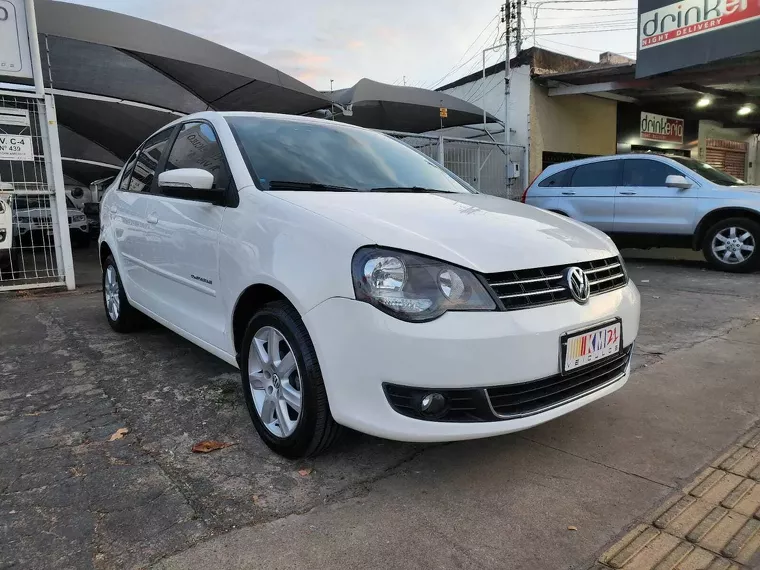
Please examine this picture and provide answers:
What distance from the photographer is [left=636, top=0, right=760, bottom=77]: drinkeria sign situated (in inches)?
367

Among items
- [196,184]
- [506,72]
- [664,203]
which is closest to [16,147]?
[196,184]

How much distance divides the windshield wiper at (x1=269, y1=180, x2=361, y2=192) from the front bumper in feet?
2.68

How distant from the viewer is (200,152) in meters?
3.34

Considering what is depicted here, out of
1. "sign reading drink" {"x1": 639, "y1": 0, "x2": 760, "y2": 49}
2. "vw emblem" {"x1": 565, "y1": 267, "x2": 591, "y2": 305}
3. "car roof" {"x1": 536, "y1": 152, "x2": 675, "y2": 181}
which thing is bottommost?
"vw emblem" {"x1": 565, "y1": 267, "x2": 591, "y2": 305}

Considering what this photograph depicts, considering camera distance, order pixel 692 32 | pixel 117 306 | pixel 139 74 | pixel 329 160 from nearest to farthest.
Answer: pixel 329 160
pixel 117 306
pixel 692 32
pixel 139 74

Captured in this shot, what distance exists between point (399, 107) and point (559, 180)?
5.67m

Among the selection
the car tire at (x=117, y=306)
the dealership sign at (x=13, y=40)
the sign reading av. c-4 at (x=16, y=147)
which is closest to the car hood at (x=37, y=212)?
the sign reading av. c-4 at (x=16, y=147)

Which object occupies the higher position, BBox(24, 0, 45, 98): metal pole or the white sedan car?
BBox(24, 0, 45, 98): metal pole

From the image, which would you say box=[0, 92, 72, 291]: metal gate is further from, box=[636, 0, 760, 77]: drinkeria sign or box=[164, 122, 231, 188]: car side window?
box=[636, 0, 760, 77]: drinkeria sign

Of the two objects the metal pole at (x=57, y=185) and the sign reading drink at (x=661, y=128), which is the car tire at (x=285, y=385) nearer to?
the metal pole at (x=57, y=185)

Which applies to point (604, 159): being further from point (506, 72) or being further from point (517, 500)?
point (517, 500)

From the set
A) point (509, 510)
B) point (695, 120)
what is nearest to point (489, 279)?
point (509, 510)

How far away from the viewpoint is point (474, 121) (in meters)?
14.6

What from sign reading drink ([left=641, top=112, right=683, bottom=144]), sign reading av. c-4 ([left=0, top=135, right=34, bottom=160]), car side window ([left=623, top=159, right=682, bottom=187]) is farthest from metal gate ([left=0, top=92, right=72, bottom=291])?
sign reading drink ([left=641, top=112, right=683, bottom=144])
